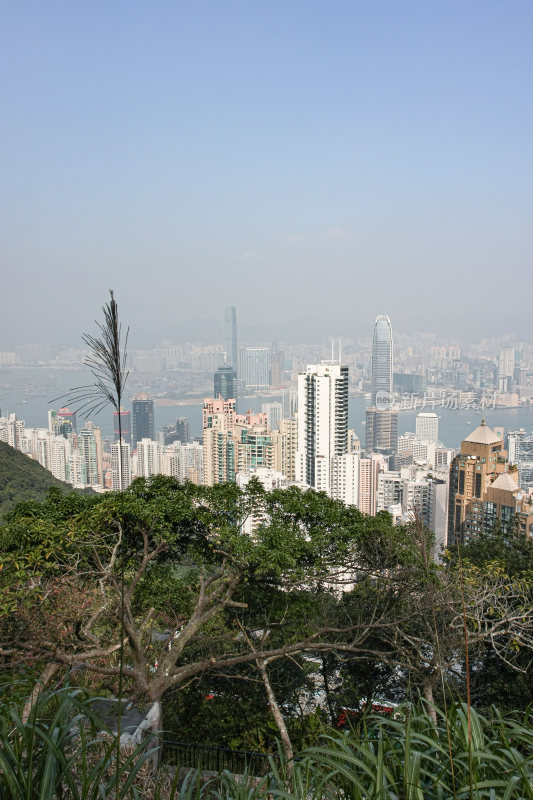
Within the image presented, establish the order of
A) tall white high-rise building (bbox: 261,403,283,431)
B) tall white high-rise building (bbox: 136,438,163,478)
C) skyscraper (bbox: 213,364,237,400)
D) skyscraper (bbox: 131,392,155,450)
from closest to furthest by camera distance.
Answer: skyscraper (bbox: 131,392,155,450), tall white high-rise building (bbox: 136,438,163,478), skyscraper (bbox: 213,364,237,400), tall white high-rise building (bbox: 261,403,283,431)

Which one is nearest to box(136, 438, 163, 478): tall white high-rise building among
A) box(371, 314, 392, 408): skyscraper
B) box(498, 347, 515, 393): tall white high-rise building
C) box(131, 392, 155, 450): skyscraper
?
box(131, 392, 155, 450): skyscraper

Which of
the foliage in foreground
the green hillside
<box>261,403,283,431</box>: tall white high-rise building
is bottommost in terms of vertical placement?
<box>261,403,283,431</box>: tall white high-rise building

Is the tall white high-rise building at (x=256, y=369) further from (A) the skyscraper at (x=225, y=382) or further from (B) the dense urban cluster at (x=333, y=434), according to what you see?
(A) the skyscraper at (x=225, y=382)

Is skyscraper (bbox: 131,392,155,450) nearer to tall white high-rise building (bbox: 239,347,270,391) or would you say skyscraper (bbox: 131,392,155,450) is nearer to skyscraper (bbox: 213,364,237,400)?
skyscraper (bbox: 213,364,237,400)

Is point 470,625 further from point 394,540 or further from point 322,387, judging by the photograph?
point 322,387

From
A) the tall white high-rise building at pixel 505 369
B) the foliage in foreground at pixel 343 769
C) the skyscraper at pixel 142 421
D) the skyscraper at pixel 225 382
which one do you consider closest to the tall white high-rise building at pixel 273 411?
the skyscraper at pixel 225 382

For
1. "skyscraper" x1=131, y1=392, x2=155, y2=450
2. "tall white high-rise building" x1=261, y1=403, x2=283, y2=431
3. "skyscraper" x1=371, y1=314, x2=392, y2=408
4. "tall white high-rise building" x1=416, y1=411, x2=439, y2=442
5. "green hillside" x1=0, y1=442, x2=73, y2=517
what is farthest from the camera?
"skyscraper" x1=371, y1=314, x2=392, y2=408
